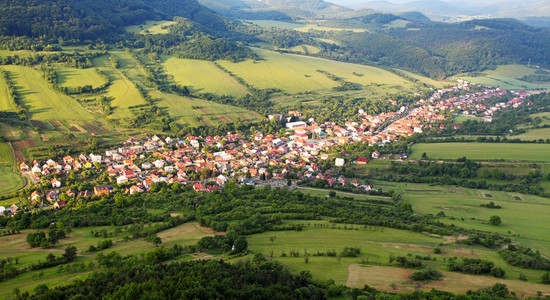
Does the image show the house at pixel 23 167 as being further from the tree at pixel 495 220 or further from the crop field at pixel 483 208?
the tree at pixel 495 220

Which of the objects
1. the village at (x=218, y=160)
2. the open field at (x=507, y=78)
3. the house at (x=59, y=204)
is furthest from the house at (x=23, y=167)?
the open field at (x=507, y=78)

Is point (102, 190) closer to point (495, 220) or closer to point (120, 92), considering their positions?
point (120, 92)

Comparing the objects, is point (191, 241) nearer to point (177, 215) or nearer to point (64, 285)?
point (177, 215)

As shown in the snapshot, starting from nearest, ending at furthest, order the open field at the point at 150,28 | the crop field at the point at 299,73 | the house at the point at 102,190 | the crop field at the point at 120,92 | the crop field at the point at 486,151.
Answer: the house at the point at 102,190 < the crop field at the point at 486,151 < the crop field at the point at 120,92 < the crop field at the point at 299,73 < the open field at the point at 150,28

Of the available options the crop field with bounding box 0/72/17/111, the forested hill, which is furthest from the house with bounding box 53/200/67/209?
the forested hill

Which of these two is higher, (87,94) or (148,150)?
(87,94)

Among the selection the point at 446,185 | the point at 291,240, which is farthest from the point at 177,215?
the point at 446,185

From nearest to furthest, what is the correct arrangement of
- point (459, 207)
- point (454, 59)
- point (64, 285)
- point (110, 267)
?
1. point (64, 285)
2. point (110, 267)
3. point (459, 207)
4. point (454, 59)
